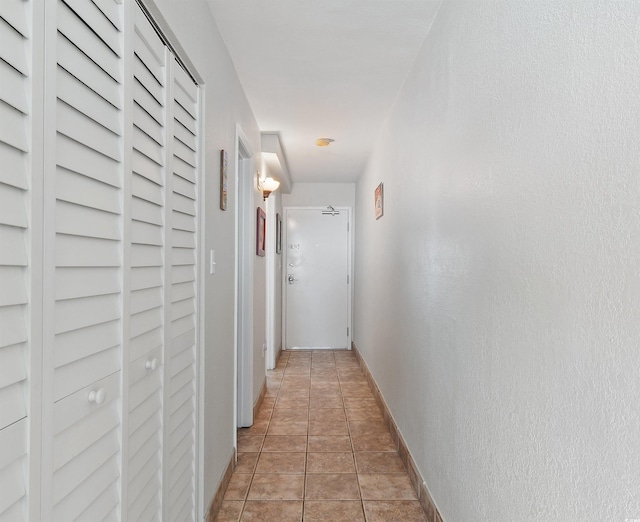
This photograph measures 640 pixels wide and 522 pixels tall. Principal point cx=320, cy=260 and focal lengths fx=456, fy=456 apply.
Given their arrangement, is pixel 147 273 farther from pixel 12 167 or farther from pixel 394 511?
pixel 394 511

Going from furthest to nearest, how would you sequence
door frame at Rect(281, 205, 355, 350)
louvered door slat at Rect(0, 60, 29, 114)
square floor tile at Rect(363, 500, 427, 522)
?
door frame at Rect(281, 205, 355, 350), square floor tile at Rect(363, 500, 427, 522), louvered door slat at Rect(0, 60, 29, 114)

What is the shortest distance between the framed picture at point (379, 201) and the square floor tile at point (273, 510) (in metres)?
2.21

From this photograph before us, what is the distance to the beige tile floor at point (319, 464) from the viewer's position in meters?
2.17

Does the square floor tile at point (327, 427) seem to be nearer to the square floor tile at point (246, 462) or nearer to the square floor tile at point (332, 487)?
the square floor tile at point (246, 462)

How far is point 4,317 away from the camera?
28.0 inches

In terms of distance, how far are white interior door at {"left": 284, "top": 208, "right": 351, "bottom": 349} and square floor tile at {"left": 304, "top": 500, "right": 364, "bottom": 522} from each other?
12.6 ft

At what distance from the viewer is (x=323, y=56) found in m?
2.38

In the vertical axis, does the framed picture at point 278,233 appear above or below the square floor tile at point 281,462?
above

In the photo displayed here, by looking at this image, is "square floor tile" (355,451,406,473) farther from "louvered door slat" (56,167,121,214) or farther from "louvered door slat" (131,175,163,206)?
"louvered door slat" (56,167,121,214)

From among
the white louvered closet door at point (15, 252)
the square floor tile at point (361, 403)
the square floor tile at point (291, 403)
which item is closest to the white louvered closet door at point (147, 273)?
the white louvered closet door at point (15, 252)

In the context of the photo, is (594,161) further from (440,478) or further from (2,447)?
(440,478)

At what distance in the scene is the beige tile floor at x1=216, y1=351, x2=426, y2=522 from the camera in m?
2.17

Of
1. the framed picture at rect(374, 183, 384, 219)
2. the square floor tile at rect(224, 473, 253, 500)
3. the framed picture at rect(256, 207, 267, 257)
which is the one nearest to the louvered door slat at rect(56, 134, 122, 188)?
the square floor tile at rect(224, 473, 253, 500)

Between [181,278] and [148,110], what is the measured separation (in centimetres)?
60
